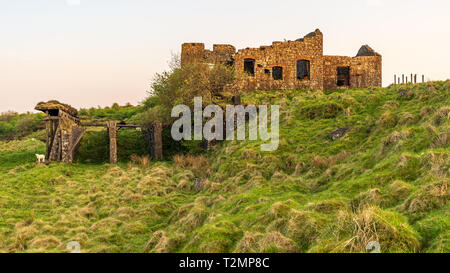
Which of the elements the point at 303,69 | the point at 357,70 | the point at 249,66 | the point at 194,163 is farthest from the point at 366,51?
the point at 194,163

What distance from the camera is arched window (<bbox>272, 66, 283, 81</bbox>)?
113ft

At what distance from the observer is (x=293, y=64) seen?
3338cm

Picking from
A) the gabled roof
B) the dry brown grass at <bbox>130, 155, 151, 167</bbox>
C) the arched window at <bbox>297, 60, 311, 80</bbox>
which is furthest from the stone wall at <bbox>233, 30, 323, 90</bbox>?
the dry brown grass at <bbox>130, 155, 151, 167</bbox>

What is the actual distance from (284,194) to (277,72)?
24.1m

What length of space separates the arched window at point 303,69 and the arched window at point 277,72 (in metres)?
1.64

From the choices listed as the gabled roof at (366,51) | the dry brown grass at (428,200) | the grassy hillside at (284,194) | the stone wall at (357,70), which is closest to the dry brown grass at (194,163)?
the grassy hillside at (284,194)

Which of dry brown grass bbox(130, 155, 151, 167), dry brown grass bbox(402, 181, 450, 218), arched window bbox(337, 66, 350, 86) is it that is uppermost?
Answer: arched window bbox(337, 66, 350, 86)

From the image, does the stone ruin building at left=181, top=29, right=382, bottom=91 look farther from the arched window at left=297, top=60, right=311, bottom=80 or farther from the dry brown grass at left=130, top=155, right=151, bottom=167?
the dry brown grass at left=130, top=155, right=151, bottom=167

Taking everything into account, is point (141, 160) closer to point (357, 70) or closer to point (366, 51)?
point (357, 70)

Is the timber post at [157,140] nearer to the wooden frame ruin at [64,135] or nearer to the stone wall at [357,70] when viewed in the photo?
the wooden frame ruin at [64,135]

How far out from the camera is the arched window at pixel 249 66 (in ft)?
110
